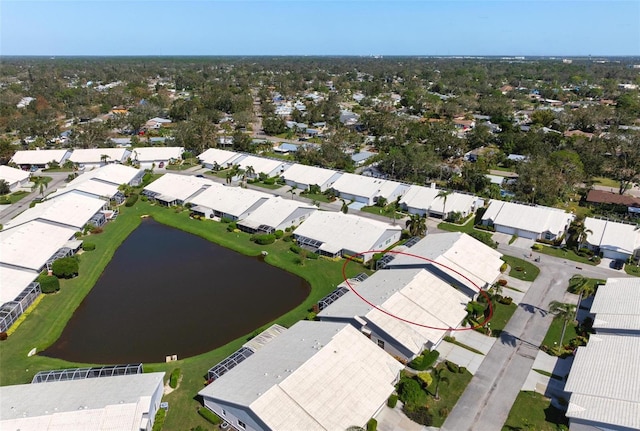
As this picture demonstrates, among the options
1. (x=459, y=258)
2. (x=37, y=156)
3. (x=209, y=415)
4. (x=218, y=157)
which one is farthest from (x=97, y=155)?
(x=459, y=258)

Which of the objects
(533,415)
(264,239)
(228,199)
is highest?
(228,199)

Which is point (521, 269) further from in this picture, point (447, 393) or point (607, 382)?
point (447, 393)

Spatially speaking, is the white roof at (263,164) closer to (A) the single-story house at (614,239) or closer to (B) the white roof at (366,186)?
(B) the white roof at (366,186)

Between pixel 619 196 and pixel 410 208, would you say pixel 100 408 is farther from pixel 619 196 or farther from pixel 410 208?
pixel 619 196

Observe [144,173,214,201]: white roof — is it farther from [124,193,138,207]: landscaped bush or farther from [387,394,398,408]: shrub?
[387,394,398,408]: shrub

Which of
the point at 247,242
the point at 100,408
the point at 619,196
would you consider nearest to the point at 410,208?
the point at 247,242

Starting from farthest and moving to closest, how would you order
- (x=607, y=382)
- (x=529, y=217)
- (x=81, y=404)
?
(x=529, y=217)
(x=607, y=382)
(x=81, y=404)

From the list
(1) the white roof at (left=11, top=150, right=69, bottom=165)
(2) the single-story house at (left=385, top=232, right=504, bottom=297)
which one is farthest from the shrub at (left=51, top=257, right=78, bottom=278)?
(1) the white roof at (left=11, top=150, right=69, bottom=165)
